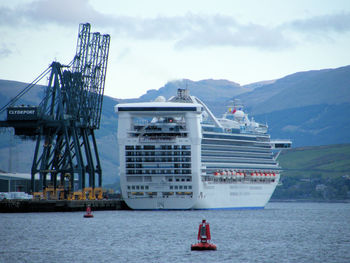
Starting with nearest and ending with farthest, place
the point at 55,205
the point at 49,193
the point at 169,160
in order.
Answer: the point at 169,160, the point at 55,205, the point at 49,193

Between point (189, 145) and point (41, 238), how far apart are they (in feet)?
142

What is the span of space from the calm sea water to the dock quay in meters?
11.0

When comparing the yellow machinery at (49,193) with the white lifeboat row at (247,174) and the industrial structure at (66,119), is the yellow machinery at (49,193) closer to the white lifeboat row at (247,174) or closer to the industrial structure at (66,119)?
the industrial structure at (66,119)

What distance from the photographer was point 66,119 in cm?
11744

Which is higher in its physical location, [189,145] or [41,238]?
[189,145]

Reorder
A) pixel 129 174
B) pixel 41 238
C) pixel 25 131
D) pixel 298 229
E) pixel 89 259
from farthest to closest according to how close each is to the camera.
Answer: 1. pixel 25 131
2. pixel 129 174
3. pixel 298 229
4. pixel 41 238
5. pixel 89 259

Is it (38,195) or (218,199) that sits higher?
(38,195)

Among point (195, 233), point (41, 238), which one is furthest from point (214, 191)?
point (41, 238)

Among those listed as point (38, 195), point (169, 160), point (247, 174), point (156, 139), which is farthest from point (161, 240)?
point (247, 174)

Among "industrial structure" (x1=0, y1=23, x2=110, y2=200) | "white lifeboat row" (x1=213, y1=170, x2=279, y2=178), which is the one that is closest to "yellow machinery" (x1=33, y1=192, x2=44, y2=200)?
"industrial structure" (x1=0, y1=23, x2=110, y2=200)

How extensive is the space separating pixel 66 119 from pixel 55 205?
1481 cm

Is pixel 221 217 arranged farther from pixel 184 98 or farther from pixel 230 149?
pixel 184 98

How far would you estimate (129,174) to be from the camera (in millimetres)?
105062

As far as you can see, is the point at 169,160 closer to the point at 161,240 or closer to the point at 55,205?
the point at 55,205
